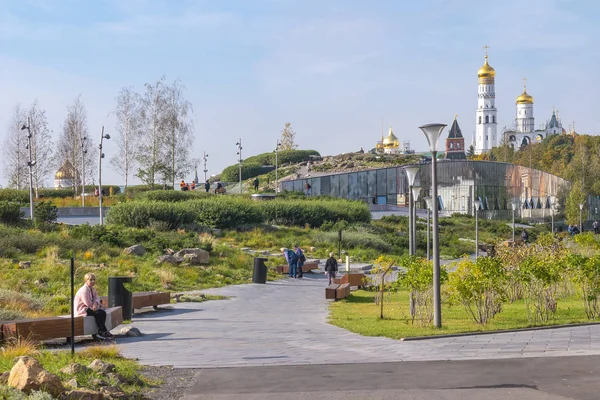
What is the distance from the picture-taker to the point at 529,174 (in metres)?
73.2

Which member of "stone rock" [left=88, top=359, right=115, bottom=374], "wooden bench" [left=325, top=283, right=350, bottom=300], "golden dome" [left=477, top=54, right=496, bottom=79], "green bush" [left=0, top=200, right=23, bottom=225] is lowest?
"wooden bench" [left=325, top=283, right=350, bottom=300]

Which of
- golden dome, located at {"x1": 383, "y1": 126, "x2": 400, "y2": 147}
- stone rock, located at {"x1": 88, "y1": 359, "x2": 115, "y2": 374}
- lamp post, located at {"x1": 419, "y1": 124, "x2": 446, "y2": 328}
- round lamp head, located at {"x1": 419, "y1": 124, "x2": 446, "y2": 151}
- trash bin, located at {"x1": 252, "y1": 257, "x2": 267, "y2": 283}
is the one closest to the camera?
stone rock, located at {"x1": 88, "y1": 359, "x2": 115, "y2": 374}

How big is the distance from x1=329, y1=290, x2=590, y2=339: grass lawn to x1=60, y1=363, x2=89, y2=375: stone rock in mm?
5797

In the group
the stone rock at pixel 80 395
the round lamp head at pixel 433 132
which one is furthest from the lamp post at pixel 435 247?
the stone rock at pixel 80 395

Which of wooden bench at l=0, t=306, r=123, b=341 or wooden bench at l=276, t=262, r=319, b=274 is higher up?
wooden bench at l=0, t=306, r=123, b=341

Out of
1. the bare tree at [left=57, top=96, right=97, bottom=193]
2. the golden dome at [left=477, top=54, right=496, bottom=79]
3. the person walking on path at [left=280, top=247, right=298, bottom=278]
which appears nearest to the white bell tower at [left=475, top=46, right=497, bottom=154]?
the golden dome at [left=477, top=54, right=496, bottom=79]

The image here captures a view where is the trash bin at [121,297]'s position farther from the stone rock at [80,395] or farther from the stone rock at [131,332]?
the stone rock at [80,395]

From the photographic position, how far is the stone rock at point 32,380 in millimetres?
7852

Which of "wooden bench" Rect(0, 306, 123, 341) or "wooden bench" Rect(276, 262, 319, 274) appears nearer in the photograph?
"wooden bench" Rect(0, 306, 123, 341)

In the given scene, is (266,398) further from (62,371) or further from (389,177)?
(389,177)

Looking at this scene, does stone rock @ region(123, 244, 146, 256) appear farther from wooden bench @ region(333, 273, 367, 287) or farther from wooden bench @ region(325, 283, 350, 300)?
wooden bench @ region(325, 283, 350, 300)

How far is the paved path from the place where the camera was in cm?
1116

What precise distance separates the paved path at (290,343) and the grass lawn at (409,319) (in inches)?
19.2

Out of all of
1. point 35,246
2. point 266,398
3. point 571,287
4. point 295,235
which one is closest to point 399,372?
point 266,398
